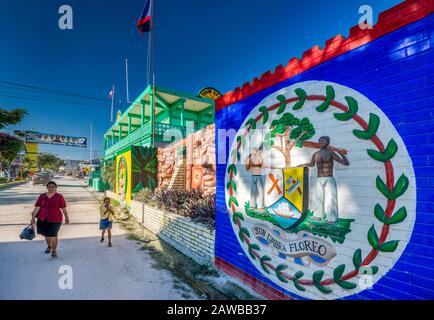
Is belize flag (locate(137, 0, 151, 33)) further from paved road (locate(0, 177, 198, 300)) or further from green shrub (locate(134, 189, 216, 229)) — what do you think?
paved road (locate(0, 177, 198, 300))

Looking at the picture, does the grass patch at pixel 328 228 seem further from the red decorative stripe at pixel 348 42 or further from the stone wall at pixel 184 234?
the stone wall at pixel 184 234

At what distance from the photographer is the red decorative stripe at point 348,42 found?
2.23 m

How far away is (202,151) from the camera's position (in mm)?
9055

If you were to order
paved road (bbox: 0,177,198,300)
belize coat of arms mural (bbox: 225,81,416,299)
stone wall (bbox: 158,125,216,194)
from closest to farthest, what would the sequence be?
belize coat of arms mural (bbox: 225,81,416,299) → paved road (bbox: 0,177,198,300) → stone wall (bbox: 158,125,216,194)

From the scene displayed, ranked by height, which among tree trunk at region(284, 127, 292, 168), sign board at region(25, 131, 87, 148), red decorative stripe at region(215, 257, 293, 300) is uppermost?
sign board at region(25, 131, 87, 148)

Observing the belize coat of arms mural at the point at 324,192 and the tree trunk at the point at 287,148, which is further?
the tree trunk at the point at 287,148

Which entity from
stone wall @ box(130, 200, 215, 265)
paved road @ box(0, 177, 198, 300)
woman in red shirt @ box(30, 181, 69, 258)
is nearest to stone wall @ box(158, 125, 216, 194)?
stone wall @ box(130, 200, 215, 265)

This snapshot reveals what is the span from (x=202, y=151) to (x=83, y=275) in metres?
5.66

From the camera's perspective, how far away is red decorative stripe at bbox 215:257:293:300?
3.47 meters

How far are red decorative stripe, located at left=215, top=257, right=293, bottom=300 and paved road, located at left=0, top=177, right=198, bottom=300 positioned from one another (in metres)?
0.84

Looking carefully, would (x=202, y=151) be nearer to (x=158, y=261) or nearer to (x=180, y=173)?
(x=180, y=173)

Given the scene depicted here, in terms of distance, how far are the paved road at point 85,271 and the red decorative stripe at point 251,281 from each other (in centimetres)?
84

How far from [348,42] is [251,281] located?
384 centimetres

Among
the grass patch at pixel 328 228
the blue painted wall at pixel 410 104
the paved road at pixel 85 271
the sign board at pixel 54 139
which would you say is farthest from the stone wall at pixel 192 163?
the sign board at pixel 54 139
